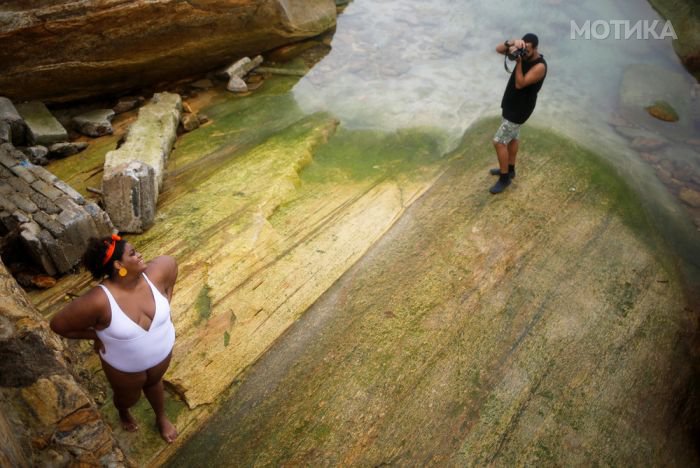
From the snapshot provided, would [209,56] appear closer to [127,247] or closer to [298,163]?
[298,163]

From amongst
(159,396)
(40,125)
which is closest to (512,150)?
(159,396)

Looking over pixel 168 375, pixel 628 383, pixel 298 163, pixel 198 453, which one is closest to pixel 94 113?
pixel 298 163

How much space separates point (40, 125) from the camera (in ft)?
18.3

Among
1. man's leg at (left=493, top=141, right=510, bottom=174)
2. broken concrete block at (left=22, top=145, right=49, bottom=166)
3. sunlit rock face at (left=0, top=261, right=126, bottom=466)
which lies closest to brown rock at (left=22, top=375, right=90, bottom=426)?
sunlit rock face at (left=0, top=261, right=126, bottom=466)

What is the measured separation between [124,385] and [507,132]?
4.30 m

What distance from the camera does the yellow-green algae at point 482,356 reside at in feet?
10.6

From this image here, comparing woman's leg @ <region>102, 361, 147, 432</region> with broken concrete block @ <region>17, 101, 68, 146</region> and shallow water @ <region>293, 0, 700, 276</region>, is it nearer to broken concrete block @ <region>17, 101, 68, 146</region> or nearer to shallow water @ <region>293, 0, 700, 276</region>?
broken concrete block @ <region>17, 101, 68, 146</region>

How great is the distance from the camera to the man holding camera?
4695 mm

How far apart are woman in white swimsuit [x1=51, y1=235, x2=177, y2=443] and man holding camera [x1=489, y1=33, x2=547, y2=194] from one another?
378 centimetres

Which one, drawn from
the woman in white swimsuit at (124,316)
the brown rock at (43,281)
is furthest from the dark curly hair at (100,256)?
the brown rock at (43,281)

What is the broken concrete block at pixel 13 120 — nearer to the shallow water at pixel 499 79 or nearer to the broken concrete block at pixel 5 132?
the broken concrete block at pixel 5 132

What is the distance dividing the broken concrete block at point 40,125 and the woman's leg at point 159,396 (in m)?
3.85

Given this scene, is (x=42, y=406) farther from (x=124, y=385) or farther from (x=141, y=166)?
(x=141, y=166)

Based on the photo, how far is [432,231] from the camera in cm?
481
